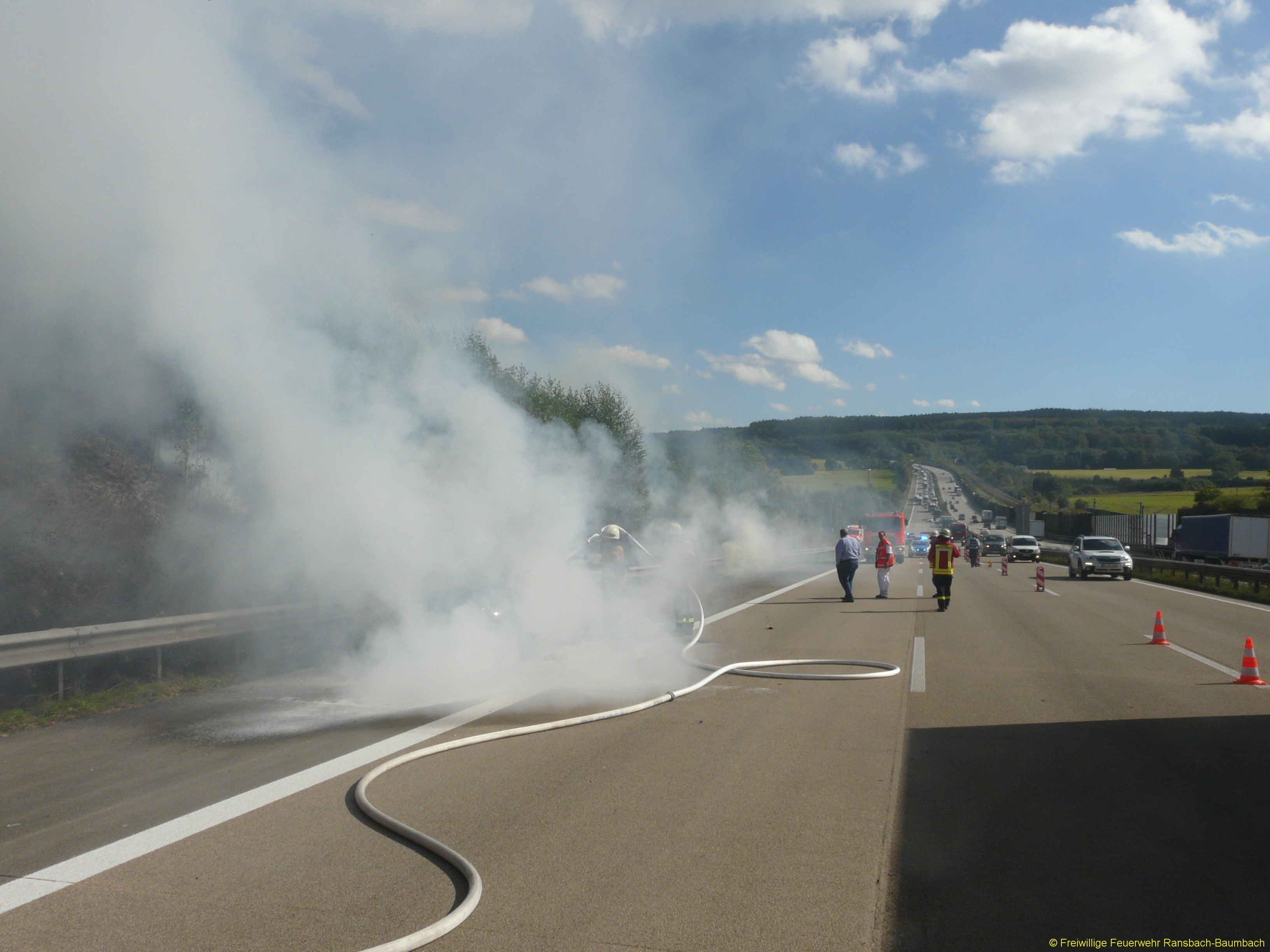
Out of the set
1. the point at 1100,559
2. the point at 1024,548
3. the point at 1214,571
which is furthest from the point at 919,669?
the point at 1024,548

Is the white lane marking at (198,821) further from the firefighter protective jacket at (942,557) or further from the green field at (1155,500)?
the green field at (1155,500)

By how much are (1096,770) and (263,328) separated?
8.12 metres

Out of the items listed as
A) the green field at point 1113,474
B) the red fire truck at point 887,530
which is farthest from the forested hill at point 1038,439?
the red fire truck at point 887,530

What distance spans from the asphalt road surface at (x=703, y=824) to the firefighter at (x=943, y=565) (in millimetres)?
8163

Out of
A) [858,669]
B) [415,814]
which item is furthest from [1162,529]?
[415,814]

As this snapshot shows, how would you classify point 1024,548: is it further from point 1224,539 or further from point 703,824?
point 703,824

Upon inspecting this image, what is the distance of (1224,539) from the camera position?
38312 mm

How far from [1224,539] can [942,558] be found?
29.3 metres

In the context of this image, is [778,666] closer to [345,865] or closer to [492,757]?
[492,757]

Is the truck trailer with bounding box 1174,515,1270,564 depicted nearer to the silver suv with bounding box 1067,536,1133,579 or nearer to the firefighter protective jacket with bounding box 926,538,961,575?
the silver suv with bounding box 1067,536,1133,579

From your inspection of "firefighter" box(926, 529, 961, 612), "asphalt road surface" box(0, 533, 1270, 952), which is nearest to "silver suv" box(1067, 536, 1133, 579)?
"firefighter" box(926, 529, 961, 612)

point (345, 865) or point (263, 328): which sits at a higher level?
point (263, 328)

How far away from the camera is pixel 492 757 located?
19.7ft

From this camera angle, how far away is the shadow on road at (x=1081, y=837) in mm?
3527
